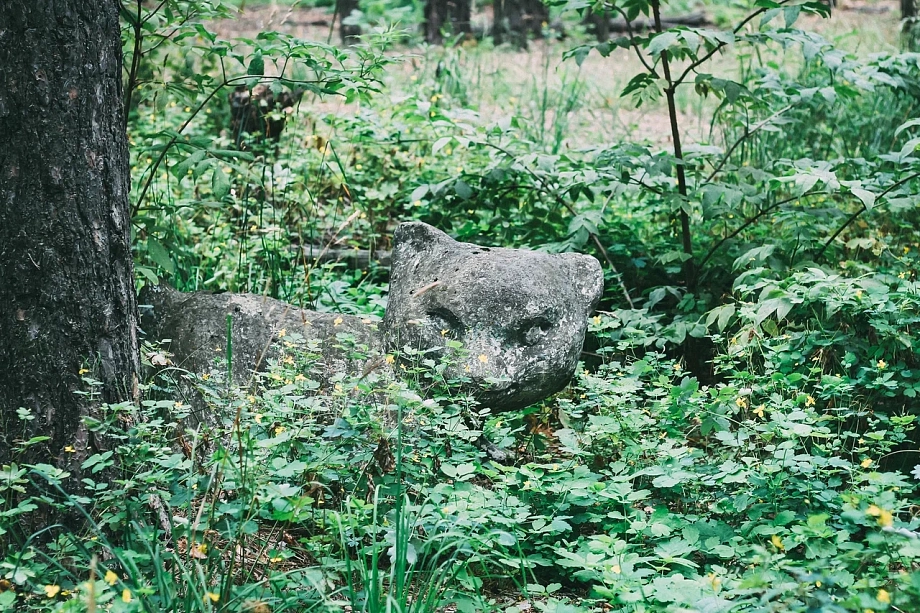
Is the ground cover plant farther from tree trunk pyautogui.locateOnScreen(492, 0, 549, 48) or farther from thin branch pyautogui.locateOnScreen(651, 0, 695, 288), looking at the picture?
tree trunk pyautogui.locateOnScreen(492, 0, 549, 48)

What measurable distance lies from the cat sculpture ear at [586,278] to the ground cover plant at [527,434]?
158 mm

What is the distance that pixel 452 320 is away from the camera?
2900 millimetres

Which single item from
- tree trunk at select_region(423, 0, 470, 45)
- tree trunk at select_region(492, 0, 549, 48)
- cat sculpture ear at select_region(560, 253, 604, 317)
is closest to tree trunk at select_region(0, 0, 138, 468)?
cat sculpture ear at select_region(560, 253, 604, 317)

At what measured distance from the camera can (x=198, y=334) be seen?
9.95 feet

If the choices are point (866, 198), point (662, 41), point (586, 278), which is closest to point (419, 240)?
point (586, 278)

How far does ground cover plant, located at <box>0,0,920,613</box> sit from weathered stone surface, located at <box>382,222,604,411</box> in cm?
12

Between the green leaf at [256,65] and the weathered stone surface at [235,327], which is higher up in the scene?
the green leaf at [256,65]

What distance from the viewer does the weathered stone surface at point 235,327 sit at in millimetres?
2980

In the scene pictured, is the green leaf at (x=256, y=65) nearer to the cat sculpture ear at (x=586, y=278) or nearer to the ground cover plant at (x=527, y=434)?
the ground cover plant at (x=527, y=434)

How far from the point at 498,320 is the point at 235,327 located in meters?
0.97

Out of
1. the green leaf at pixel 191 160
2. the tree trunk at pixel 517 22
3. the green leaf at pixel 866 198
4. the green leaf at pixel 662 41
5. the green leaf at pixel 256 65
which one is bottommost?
the green leaf at pixel 866 198

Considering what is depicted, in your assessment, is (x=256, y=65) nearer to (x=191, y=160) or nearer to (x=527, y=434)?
(x=191, y=160)

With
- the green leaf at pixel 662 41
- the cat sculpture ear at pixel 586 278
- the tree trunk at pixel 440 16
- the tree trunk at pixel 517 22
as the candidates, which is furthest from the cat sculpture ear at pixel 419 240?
the tree trunk at pixel 440 16

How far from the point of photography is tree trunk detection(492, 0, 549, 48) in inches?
477
